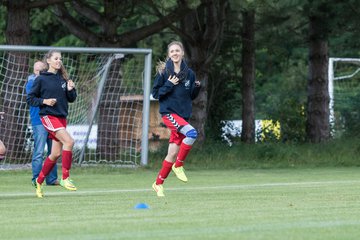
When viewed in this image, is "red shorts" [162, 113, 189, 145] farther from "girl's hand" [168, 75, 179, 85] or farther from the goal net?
the goal net

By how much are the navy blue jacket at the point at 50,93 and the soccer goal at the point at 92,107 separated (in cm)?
733

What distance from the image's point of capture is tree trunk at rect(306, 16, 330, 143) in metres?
31.4

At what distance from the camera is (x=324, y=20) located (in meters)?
27.5

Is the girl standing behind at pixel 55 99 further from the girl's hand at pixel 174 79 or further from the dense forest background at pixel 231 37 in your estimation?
the dense forest background at pixel 231 37

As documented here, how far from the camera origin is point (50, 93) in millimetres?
14898

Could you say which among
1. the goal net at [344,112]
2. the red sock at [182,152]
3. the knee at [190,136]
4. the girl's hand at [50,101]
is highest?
the goal net at [344,112]

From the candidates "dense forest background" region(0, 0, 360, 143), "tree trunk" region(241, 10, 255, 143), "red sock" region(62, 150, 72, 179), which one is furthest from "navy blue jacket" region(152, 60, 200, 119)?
"tree trunk" region(241, 10, 255, 143)

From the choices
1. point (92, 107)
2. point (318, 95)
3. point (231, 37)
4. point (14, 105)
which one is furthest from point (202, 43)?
point (14, 105)

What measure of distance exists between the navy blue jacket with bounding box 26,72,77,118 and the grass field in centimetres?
117

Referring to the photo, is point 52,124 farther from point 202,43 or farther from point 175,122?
point 202,43

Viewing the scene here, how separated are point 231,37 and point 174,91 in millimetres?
17701

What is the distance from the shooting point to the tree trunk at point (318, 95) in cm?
3144

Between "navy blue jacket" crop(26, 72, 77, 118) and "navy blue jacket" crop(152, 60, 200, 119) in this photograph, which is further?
"navy blue jacket" crop(26, 72, 77, 118)

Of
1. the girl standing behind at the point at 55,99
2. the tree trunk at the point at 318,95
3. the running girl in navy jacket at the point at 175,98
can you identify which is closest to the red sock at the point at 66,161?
the girl standing behind at the point at 55,99
